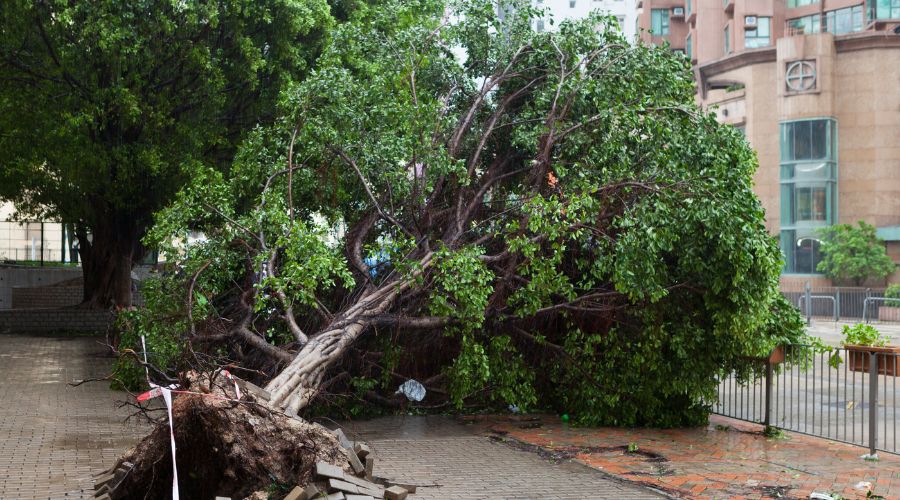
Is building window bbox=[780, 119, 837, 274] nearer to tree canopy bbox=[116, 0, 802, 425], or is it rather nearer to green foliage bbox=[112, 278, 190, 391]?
tree canopy bbox=[116, 0, 802, 425]

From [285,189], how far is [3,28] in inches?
362

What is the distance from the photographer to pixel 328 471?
278 inches

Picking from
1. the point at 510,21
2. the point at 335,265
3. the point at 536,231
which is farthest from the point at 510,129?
the point at 335,265

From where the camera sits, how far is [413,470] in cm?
899

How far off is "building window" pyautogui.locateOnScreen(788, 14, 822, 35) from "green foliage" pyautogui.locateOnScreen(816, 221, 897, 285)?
1275cm

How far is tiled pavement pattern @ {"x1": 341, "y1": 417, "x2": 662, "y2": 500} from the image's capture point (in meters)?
8.10

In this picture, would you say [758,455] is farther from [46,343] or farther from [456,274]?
[46,343]

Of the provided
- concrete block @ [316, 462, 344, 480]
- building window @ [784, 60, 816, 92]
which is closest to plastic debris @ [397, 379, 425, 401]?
concrete block @ [316, 462, 344, 480]

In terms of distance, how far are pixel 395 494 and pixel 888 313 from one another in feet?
111

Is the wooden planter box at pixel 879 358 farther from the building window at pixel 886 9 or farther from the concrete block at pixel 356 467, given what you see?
the building window at pixel 886 9

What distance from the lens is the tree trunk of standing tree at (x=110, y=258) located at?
22906mm

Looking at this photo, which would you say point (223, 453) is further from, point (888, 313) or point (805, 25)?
point (805, 25)

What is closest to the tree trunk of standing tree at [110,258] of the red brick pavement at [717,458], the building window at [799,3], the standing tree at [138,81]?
the standing tree at [138,81]

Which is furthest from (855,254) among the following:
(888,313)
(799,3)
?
(799,3)
